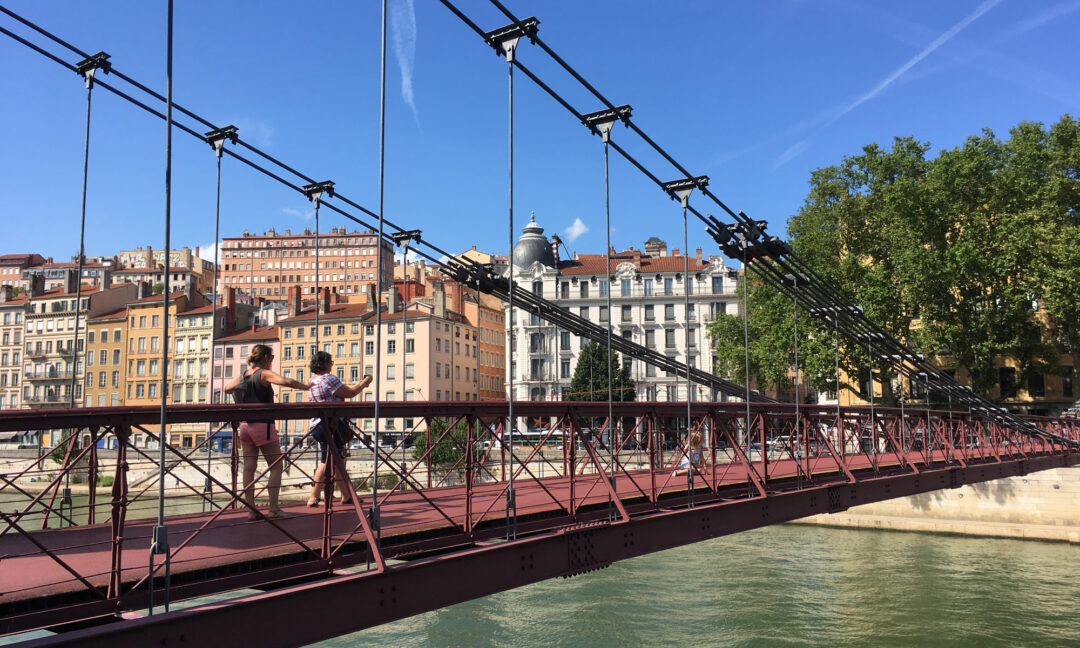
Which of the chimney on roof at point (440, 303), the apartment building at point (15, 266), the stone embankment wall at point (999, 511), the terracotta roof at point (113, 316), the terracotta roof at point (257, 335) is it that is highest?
the apartment building at point (15, 266)

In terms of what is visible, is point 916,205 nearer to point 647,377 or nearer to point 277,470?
point 647,377

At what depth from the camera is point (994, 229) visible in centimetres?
3978

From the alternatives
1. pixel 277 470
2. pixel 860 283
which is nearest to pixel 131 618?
pixel 277 470

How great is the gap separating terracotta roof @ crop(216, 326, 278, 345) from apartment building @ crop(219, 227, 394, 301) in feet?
231

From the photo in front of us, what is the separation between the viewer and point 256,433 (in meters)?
7.56

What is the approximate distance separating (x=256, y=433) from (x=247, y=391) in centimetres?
44

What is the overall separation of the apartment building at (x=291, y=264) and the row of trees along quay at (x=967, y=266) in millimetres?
102090

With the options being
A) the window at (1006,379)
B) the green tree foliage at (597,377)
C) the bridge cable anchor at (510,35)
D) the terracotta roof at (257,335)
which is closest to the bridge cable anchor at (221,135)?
the bridge cable anchor at (510,35)

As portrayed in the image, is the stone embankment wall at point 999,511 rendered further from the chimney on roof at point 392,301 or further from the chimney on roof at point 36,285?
the chimney on roof at point 36,285

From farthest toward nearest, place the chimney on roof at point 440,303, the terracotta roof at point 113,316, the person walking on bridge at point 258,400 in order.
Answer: the terracotta roof at point 113,316, the chimney on roof at point 440,303, the person walking on bridge at point 258,400

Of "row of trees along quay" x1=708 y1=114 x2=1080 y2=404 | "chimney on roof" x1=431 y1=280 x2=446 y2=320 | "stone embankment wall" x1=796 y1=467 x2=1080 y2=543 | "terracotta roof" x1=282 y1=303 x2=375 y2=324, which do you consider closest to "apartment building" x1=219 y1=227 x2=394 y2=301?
"terracotta roof" x1=282 y1=303 x2=375 y2=324

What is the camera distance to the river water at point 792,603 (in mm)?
18188

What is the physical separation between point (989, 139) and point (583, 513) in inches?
1560

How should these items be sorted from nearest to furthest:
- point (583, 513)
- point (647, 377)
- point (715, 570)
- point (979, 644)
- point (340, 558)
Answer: point (340, 558) < point (583, 513) < point (979, 644) < point (715, 570) < point (647, 377)
